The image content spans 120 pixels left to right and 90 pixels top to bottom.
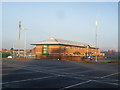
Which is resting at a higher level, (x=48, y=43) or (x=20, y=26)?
(x=20, y=26)

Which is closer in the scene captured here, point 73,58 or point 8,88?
point 8,88

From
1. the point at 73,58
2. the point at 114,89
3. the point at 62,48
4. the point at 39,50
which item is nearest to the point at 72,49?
the point at 62,48

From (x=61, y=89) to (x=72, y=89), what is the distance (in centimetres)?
64

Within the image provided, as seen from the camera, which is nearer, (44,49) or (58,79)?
(58,79)

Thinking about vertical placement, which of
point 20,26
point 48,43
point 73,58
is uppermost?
point 20,26

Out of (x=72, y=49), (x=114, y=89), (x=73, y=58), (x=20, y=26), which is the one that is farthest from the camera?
(x=72, y=49)

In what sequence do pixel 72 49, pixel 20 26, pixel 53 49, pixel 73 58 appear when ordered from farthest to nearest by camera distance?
pixel 72 49 < pixel 53 49 < pixel 20 26 < pixel 73 58

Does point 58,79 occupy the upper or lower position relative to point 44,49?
lower

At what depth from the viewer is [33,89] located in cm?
923

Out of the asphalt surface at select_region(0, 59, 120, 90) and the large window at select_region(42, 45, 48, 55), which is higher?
the large window at select_region(42, 45, 48, 55)

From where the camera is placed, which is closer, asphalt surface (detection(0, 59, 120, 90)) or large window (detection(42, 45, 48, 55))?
asphalt surface (detection(0, 59, 120, 90))

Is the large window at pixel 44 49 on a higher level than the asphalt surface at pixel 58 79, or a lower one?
higher

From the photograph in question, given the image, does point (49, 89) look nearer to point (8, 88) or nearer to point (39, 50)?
point (8, 88)

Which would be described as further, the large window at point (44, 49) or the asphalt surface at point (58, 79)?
the large window at point (44, 49)
